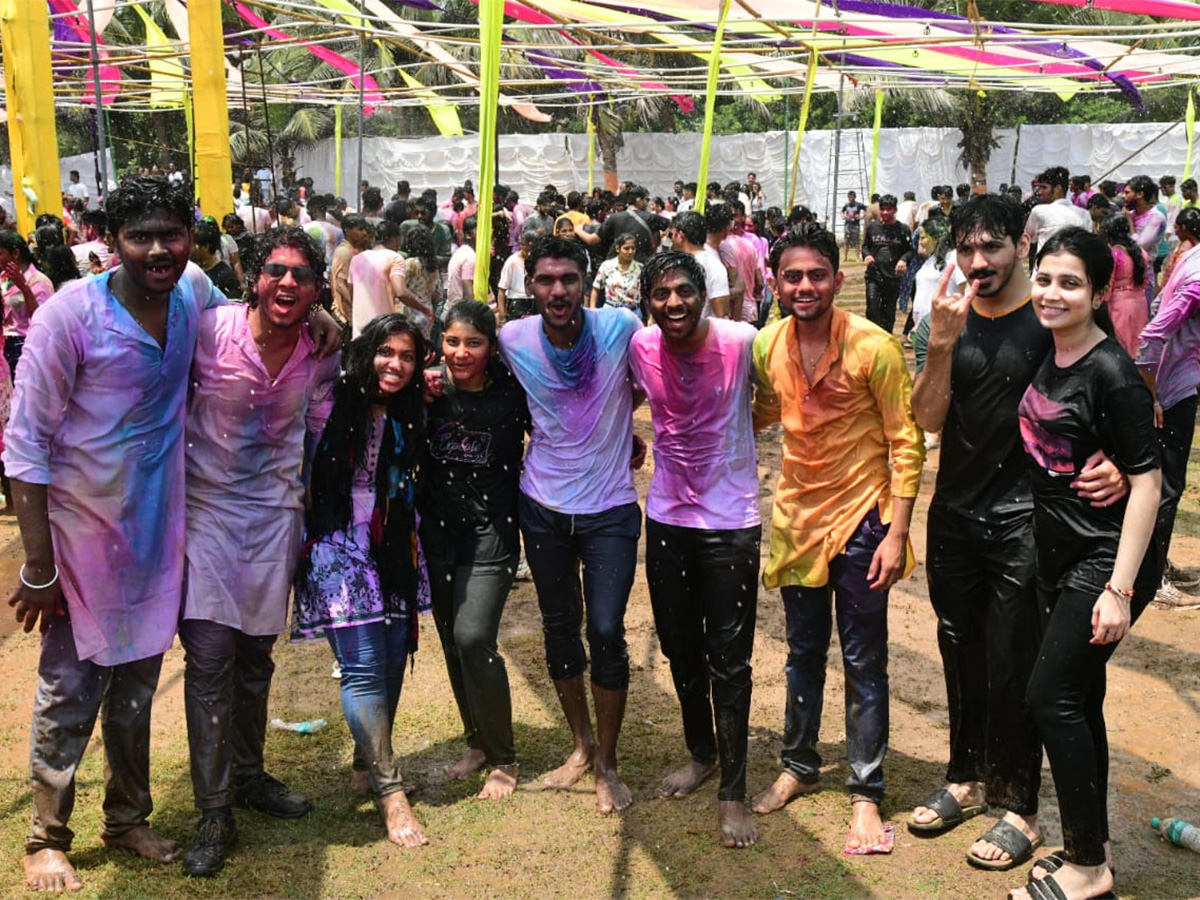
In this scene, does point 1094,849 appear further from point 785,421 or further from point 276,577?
point 276,577

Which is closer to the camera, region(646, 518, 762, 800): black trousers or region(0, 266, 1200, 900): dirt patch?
region(0, 266, 1200, 900): dirt patch

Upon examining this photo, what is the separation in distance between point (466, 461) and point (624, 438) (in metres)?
0.56

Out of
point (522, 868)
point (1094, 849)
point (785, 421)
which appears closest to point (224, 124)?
point (785, 421)

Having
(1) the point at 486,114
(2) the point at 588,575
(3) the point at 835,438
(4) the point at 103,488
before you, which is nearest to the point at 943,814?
(3) the point at 835,438

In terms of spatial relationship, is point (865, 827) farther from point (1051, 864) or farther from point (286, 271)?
point (286, 271)

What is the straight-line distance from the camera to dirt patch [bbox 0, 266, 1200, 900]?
364cm

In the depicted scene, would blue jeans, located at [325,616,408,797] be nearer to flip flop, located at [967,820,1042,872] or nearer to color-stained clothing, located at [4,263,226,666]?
color-stained clothing, located at [4,263,226,666]

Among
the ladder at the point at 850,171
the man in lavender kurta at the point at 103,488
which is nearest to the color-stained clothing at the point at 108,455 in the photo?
the man in lavender kurta at the point at 103,488

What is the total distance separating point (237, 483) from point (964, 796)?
2659 millimetres

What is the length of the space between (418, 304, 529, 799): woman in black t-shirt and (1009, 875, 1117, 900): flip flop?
73.0 inches

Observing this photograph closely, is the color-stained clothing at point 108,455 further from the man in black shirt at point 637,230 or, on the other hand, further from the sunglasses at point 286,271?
the man in black shirt at point 637,230

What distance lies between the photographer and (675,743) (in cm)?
467

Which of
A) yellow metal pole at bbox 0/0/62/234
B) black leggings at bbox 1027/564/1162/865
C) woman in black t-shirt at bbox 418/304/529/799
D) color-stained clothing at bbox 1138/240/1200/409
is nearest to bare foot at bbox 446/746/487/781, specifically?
woman in black t-shirt at bbox 418/304/529/799

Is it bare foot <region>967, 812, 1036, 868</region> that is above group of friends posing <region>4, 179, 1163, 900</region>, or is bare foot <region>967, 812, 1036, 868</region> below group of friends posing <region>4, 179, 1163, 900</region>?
below
